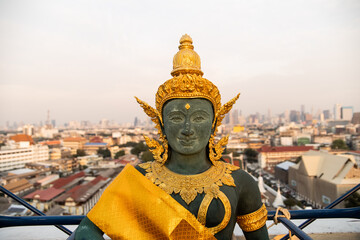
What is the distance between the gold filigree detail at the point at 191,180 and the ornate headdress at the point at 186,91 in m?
0.11

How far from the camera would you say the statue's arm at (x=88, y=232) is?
161 cm

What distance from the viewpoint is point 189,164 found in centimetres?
216

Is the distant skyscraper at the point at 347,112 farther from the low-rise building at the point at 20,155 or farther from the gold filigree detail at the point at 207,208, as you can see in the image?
the gold filigree detail at the point at 207,208

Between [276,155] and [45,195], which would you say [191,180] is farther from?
[276,155]

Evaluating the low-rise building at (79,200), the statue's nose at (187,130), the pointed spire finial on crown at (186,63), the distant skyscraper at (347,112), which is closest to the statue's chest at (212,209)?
the statue's nose at (187,130)

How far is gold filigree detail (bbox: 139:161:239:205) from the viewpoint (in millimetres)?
1953

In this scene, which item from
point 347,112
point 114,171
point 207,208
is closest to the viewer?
point 207,208

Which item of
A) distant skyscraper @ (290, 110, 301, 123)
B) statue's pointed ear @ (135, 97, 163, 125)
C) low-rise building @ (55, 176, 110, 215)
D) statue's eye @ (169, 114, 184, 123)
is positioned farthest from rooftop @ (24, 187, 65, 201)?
distant skyscraper @ (290, 110, 301, 123)

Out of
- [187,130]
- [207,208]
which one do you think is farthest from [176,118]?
[207,208]

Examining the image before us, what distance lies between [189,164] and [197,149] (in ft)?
0.63

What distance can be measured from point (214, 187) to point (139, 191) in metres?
0.68

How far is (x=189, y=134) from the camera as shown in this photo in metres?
2.01

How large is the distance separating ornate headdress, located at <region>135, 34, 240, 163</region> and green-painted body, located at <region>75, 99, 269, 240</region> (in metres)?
0.08

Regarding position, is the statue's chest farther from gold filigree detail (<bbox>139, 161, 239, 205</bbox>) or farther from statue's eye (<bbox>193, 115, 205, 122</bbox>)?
statue's eye (<bbox>193, 115, 205, 122</bbox>)
